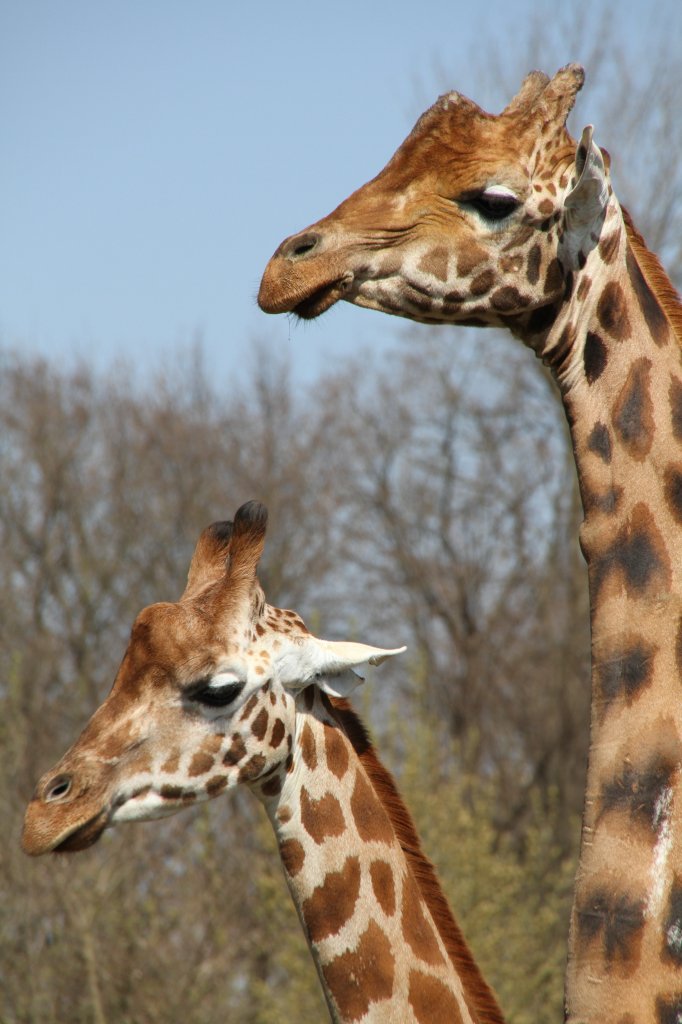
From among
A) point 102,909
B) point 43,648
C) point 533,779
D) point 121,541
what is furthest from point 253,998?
point 121,541

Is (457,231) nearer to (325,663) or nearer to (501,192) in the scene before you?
(501,192)

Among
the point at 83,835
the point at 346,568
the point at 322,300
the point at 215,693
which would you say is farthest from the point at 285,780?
the point at 346,568

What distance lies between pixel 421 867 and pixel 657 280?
2.20 m

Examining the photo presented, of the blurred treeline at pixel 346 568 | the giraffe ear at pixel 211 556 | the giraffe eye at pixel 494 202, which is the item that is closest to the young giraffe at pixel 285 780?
the giraffe ear at pixel 211 556

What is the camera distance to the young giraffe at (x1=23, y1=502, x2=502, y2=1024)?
456 cm

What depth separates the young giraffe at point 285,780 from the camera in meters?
4.56

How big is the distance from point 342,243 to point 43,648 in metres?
17.4

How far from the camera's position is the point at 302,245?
389cm

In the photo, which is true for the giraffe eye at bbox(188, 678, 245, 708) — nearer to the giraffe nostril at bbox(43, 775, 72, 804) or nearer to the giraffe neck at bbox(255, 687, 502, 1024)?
the giraffe neck at bbox(255, 687, 502, 1024)

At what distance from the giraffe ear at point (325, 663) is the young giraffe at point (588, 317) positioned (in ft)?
4.60

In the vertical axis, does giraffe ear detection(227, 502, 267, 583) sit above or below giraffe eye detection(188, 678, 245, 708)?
above

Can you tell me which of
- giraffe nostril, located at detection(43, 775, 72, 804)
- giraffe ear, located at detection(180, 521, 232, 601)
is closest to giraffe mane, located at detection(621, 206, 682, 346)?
giraffe ear, located at detection(180, 521, 232, 601)

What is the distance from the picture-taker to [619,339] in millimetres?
3869

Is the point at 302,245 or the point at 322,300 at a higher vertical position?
the point at 302,245
